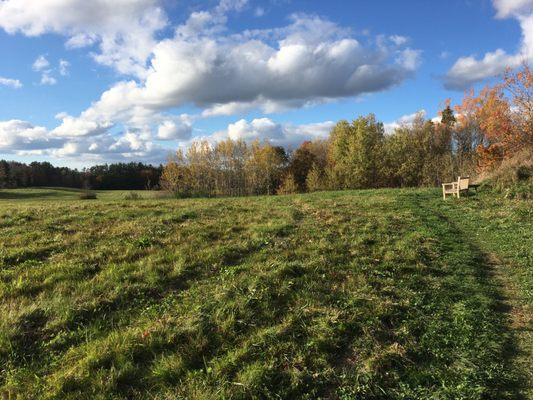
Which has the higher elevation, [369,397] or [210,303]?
[210,303]

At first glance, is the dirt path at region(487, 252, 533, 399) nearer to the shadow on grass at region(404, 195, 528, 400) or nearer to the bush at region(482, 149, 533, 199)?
the shadow on grass at region(404, 195, 528, 400)

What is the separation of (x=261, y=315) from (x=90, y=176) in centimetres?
11858

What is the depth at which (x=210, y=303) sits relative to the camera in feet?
19.0

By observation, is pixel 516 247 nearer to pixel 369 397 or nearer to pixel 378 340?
pixel 378 340

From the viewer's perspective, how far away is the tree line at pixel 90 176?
103312 mm

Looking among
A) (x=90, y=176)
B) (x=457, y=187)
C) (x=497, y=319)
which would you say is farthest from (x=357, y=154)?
(x=90, y=176)

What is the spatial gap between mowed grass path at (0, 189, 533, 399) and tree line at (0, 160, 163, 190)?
96.3 m

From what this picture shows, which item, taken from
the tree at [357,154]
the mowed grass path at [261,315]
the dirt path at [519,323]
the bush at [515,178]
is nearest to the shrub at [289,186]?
the tree at [357,154]

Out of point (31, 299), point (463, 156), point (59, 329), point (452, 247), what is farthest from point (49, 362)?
point (463, 156)

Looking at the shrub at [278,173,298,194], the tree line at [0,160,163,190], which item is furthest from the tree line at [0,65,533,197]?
the tree line at [0,160,163,190]

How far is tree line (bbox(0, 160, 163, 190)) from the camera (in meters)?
103

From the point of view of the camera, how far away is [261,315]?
5555mm

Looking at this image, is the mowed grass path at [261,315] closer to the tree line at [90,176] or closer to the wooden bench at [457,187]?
the wooden bench at [457,187]

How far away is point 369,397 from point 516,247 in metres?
8.13
